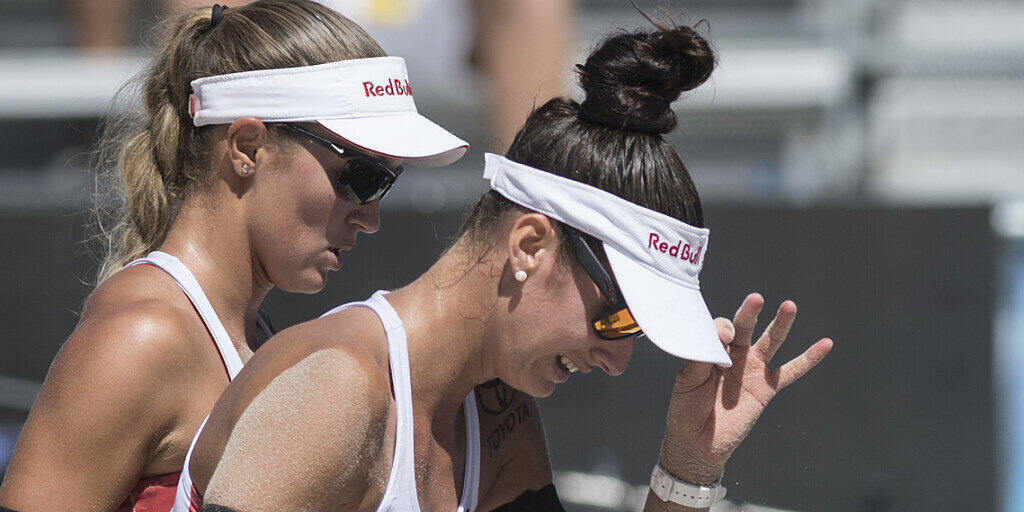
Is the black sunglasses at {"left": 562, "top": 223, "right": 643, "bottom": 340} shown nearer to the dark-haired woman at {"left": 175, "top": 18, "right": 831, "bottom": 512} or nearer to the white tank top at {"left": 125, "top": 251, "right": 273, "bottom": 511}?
the dark-haired woman at {"left": 175, "top": 18, "right": 831, "bottom": 512}

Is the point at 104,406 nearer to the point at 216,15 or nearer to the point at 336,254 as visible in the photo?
the point at 336,254

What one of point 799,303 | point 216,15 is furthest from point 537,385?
point 799,303

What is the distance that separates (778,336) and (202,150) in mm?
1108

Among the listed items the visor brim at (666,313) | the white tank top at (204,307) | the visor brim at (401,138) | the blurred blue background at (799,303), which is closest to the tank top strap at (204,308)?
the white tank top at (204,307)

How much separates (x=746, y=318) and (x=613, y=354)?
0.27 meters

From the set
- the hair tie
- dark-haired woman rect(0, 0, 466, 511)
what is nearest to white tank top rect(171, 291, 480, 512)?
dark-haired woman rect(0, 0, 466, 511)

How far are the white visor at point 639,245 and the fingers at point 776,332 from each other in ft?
0.83

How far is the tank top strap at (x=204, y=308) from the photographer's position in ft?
6.50

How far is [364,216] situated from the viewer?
87.0 inches

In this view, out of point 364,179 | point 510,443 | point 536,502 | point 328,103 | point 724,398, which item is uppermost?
point 328,103

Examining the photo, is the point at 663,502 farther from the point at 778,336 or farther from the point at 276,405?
the point at 276,405

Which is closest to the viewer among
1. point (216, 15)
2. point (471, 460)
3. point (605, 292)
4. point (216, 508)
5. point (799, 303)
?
point (216, 508)

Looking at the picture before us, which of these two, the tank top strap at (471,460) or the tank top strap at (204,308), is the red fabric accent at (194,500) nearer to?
the tank top strap at (204,308)

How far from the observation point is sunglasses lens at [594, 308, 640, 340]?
1832mm
